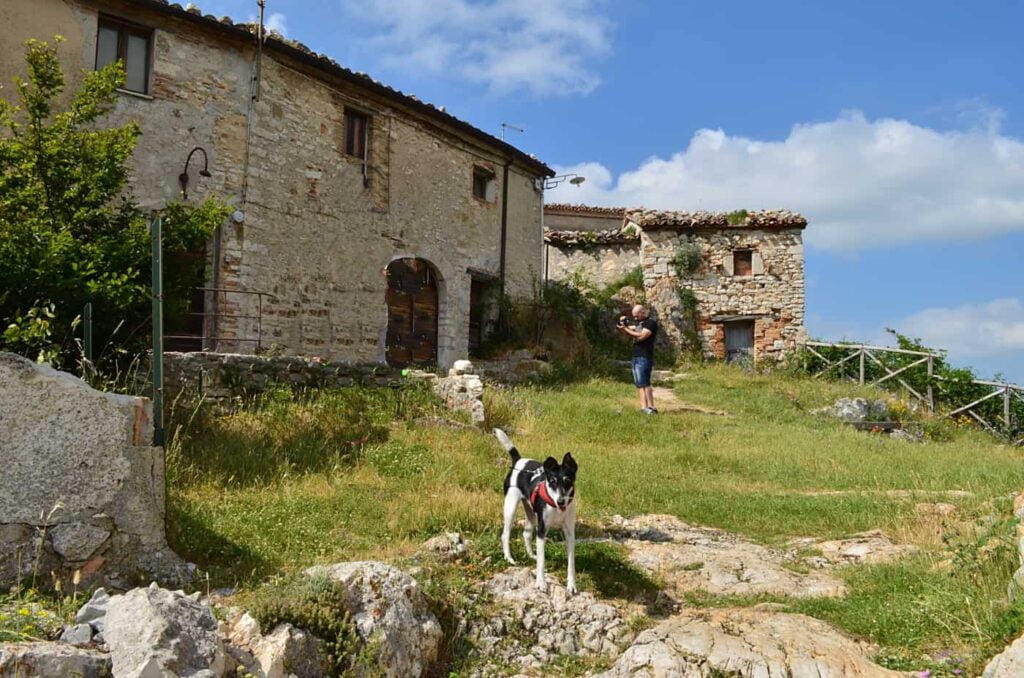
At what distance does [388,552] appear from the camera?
591 centimetres

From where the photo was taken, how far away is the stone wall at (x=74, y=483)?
4664mm

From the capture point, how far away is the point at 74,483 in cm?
484

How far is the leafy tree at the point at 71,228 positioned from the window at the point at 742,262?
51.5 feet

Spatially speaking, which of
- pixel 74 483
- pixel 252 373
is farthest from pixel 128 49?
A: pixel 74 483

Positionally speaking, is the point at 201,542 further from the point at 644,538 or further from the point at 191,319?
the point at 191,319

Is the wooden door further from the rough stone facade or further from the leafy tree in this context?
the leafy tree

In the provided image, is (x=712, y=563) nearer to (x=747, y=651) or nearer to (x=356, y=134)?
(x=747, y=651)

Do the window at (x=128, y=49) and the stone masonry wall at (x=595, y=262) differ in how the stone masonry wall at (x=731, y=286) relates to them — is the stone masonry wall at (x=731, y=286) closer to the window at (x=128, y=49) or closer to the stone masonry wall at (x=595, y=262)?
the stone masonry wall at (x=595, y=262)

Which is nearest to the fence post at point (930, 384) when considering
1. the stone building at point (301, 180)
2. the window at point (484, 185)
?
the stone building at point (301, 180)

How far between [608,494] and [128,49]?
10.3m

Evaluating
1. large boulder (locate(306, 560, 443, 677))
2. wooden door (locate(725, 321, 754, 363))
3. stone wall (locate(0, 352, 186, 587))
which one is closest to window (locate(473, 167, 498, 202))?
wooden door (locate(725, 321, 754, 363))

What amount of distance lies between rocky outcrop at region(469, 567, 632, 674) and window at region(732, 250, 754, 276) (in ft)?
57.3

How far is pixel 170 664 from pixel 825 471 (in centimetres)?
847

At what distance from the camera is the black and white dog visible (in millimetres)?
5238
